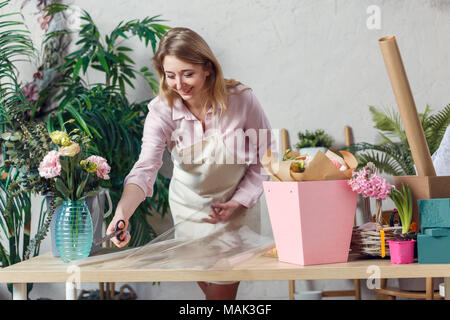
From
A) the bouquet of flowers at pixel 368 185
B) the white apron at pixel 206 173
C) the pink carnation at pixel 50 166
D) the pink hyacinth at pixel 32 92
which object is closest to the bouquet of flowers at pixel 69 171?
the pink carnation at pixel 50 166

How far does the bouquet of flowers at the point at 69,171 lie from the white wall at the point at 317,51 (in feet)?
7.98

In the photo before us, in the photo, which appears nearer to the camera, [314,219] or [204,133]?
[314,219]

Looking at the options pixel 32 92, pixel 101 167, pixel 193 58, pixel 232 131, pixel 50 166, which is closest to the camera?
pixel 50 166

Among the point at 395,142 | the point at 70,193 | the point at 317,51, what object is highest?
the point at 317,51

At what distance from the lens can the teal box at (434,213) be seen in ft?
3.98

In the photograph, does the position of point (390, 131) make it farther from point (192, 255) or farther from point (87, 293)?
point (192, 255)

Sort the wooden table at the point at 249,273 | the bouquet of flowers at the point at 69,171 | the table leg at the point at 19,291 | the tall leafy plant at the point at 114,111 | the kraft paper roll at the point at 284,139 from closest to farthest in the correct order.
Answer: the wooden table at the point at 249,273, the table leg at the point at 19,291, the bouquet of flowers at the point at 69,171, the tall leafy plant at the point at 114,111, the kraft paper roll at the point at 284,139

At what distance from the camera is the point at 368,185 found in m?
1.25

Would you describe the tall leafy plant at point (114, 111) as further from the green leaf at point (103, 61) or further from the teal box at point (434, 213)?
the teal box at point (434, 213)

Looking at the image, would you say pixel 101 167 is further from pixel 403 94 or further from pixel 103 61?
pixel 103 61

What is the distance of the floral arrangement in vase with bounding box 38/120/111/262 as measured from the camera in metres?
1.38

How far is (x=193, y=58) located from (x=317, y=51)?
2.24 meters

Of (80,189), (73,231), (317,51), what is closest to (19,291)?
(73,231)

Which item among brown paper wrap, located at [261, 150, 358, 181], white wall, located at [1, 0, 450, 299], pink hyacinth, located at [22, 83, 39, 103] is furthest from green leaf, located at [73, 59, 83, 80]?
brown paper wrap, located at [261, 150, 358, 181]
